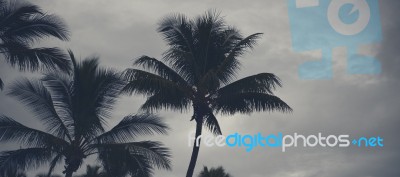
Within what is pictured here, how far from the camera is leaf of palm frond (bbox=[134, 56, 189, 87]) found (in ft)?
62.3

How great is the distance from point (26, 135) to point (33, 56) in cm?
414

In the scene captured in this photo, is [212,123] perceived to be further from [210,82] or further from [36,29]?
[36,29]

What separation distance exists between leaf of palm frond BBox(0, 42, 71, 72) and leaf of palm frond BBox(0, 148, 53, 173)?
402 centimetres

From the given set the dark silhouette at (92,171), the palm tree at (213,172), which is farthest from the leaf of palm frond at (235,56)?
the dark silhouette at (92,171)

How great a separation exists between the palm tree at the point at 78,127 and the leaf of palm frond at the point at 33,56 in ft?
11.4

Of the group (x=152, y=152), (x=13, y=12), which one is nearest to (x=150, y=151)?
(x=152, y=152)

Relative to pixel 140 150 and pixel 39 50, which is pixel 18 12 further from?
pixel 140 150

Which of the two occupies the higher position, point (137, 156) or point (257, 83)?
point (257, 83)

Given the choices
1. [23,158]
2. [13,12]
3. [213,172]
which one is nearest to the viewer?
[13,12]

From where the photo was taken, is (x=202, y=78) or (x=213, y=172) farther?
(x=213, y=172)

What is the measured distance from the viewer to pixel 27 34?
46.4 ft

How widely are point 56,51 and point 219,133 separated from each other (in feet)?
24.8

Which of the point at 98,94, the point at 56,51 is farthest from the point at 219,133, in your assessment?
the point at 56,51

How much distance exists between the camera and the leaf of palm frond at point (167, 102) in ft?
61.5
